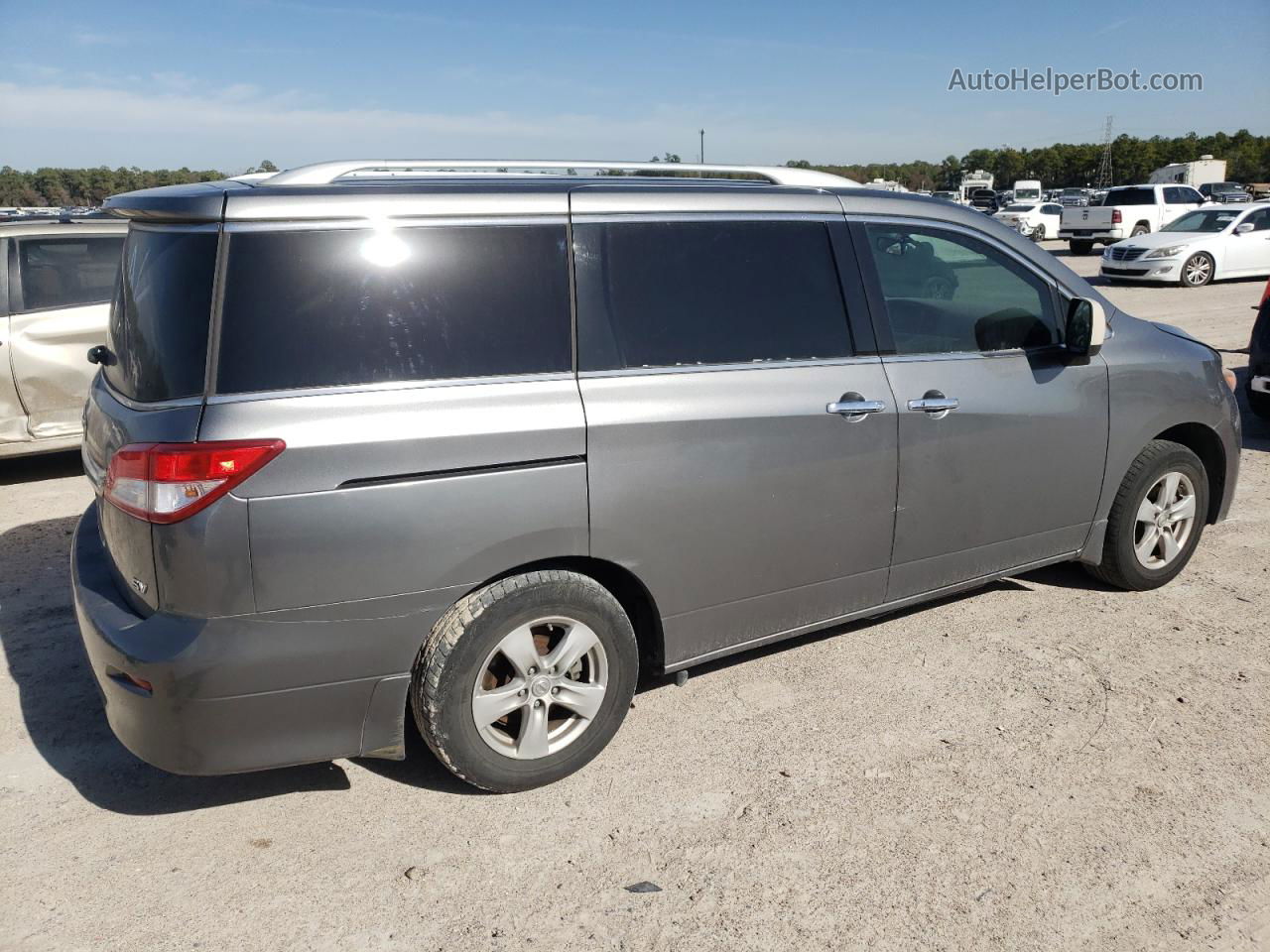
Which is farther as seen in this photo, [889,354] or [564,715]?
[889,354]

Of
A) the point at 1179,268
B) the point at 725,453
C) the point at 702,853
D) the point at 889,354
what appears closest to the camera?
the point at 702,853

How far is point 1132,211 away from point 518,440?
28.2m

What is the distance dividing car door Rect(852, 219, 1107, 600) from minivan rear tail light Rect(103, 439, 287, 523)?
229 centimetres

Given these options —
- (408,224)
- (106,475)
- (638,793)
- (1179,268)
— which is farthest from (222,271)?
(1179,268)

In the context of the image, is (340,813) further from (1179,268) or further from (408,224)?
(1179,268)

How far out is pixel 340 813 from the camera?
3.27 metres

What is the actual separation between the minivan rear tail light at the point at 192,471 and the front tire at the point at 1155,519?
3.70 m

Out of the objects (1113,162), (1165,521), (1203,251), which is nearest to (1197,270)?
(1203,251)

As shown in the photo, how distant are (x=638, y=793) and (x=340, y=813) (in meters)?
0.95

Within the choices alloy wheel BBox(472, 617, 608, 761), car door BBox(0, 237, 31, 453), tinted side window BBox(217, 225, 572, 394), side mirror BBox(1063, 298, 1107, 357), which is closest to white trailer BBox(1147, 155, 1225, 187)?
side mirror BBox(1063, 298, 1107, 357)

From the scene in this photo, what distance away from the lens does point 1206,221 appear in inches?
802

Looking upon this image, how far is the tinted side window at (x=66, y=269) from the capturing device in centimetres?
Result: 701

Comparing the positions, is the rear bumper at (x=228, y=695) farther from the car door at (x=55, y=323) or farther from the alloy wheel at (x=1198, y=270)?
the alloy wheel at (x=1198, y=270)

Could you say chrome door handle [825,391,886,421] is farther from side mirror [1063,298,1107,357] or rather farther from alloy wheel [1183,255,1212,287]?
alloy wheel [1183,255,1212,287]
